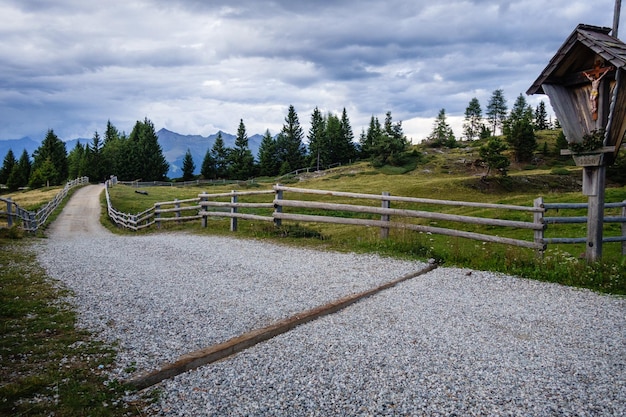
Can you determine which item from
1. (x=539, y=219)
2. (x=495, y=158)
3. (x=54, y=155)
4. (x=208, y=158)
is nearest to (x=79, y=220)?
(x=539, y=219)

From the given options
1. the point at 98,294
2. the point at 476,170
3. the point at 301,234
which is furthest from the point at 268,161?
the point at 98,294

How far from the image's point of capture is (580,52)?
9555 millimetres

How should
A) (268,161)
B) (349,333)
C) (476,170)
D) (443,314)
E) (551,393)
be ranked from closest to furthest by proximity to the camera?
(551,393) → (349,333) → (443,314) → (476,170) → (268,161)

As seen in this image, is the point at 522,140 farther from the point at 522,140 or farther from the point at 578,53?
the point at 578,53

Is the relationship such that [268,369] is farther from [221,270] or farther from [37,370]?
[221,270]

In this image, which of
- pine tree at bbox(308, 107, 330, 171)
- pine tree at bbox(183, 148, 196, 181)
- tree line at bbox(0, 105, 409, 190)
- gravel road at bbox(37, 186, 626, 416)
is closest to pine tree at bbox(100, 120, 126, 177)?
tree line at bbox(0, 105, 409, 190)

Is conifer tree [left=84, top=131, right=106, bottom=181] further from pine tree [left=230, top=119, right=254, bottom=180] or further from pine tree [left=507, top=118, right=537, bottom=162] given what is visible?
pine tree [left=507, top=118, right=537, bottom=162]

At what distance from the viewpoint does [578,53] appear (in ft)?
31.4

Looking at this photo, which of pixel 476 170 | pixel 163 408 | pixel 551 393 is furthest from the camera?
pixel 476 170

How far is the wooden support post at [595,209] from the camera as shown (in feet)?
30.6

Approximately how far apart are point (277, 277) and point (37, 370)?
502 centimetres

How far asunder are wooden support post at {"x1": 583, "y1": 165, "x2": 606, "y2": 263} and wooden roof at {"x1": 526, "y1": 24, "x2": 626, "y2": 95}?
6.92ft

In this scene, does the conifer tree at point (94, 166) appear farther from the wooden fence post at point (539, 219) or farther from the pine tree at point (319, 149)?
the wooden fence post at point (539, 219)

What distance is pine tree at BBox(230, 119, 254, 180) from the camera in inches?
3305
